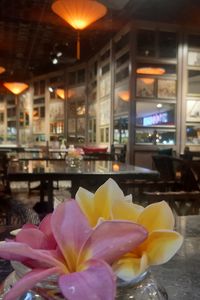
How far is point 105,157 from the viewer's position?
5.70 meters

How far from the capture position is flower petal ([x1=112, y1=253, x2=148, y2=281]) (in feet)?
1.47

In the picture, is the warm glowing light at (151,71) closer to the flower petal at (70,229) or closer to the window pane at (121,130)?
the window pane at (121,130)

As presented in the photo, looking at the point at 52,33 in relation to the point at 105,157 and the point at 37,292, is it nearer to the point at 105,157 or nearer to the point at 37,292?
the point at 105,157

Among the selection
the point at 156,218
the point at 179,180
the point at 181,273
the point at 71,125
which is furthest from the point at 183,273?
the point at 71,125

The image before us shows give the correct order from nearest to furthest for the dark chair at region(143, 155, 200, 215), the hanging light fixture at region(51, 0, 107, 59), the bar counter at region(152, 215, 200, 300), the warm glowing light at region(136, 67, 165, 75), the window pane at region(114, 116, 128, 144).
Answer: the bar counter at region(152, 215, 200, 300)
the dark chair at region(143, 155, 200, 215)
the hanging light fixture at region(51, 0, 107, 59)
the warm glowing light at region(136, 67, 165, 75)
the window pane at region(114, 116, 128, 144)

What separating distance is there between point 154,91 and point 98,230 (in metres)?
7.82

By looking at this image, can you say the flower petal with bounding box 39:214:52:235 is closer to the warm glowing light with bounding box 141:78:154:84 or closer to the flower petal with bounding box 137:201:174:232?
the flower petal with bounding box 137:201:174:232

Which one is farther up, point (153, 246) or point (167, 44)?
point (167, 44)

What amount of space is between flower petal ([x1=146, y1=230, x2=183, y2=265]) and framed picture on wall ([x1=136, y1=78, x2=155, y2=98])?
762 centimetres

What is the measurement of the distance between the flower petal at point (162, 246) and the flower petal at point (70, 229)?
0.30 feet

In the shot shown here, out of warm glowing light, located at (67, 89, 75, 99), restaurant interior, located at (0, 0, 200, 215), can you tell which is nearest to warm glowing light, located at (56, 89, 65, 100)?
warm glowing light, located at (67, 89, 75, 99)

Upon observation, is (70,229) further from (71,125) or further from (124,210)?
(71,125)

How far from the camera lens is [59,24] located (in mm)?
8195

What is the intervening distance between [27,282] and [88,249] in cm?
9
